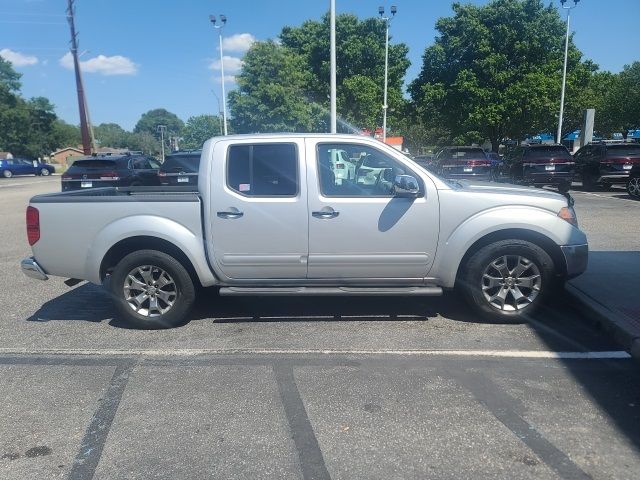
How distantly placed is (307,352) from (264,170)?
1.82m

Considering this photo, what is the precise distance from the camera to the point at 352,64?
146ft

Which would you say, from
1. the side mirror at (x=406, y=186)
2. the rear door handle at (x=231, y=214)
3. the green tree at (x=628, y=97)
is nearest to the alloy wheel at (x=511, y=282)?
the side mirror at (x=406, y=186)

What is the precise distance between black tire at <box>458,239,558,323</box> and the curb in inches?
19.4

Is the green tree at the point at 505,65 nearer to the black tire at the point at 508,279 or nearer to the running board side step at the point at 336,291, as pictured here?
the black tire at the point at 508,279

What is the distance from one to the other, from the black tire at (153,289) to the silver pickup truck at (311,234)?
0.01 m

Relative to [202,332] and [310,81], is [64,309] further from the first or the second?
[310,81]

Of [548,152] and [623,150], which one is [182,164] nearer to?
[548,152]

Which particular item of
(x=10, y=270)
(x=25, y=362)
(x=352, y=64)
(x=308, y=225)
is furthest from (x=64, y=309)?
(x=352, y=64)

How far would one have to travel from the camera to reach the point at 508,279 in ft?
17.4

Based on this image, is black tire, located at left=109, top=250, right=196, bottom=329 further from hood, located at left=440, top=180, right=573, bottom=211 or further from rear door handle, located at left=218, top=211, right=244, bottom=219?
hood, located at left=440, top=180, right=573, bottom=211

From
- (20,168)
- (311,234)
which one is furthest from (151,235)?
(20,168)

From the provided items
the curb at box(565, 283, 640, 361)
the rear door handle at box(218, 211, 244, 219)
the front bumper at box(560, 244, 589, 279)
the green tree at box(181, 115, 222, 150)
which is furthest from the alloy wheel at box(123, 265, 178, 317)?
the green tree at box(181, 115, 222, 150)

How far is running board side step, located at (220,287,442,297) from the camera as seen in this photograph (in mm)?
5227

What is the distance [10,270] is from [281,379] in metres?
5.90
